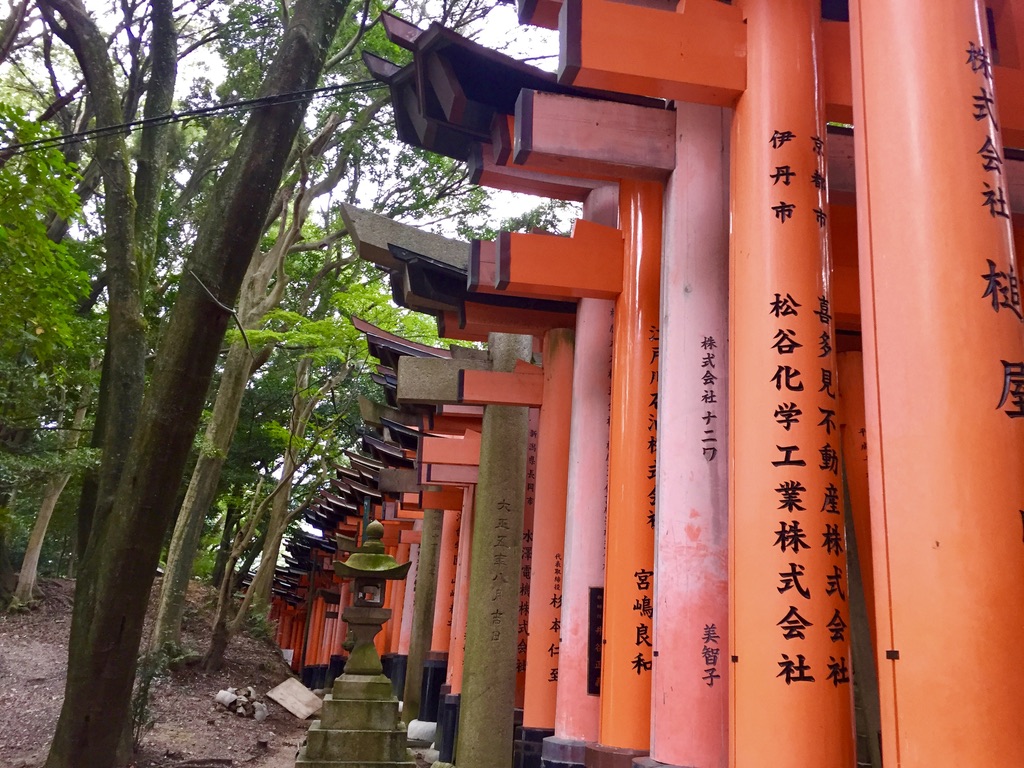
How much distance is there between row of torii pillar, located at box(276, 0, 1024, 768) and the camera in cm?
230

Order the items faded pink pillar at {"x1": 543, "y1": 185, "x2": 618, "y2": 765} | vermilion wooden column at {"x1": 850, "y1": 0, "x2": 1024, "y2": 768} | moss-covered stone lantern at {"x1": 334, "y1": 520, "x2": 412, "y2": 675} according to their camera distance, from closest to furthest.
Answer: vermilion wooden column at {"x1": 850, "y1": 0, "x2": 1024, "y2": 768} < faded pink pillar at {"x1": 543, "y1": 185, "x2": 618, "y2": 765} < moss-covered stone lantern at {"x1": 334, "y1": 520, "x2": 412, "y2": 675}

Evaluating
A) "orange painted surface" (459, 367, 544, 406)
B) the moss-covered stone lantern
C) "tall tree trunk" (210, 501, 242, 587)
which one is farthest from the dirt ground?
"orange painted surface" (459, 367, 544, 406)

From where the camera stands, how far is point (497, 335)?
367 inches

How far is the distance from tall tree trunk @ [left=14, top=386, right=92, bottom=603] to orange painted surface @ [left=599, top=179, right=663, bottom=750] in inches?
556

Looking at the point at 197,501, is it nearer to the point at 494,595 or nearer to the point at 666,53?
the point at 494,595

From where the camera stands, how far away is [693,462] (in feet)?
12.9

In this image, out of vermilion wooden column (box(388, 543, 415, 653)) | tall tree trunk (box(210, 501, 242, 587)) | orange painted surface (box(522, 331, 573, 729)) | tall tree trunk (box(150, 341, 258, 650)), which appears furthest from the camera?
tall tree trunk (box(210, 501, 242, 587))

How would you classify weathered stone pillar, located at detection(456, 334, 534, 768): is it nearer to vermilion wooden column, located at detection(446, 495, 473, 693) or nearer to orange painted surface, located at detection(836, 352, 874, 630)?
vermilion wooden column, located at detection(446, 495, 473, 693)

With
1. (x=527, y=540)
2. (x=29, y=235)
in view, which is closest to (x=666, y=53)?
(x=527, y=540)

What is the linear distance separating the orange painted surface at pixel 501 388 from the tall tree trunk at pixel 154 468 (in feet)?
6.72

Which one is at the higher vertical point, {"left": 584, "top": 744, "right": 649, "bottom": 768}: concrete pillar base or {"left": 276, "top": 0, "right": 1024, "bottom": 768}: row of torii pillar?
{"left": 276, "top": 0, "right": 1024, "bottom": 768}: row of torii pillar

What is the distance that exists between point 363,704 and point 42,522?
11544 mm

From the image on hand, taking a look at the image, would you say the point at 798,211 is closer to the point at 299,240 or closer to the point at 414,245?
the point at 414,245

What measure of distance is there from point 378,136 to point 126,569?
37.4 ft
